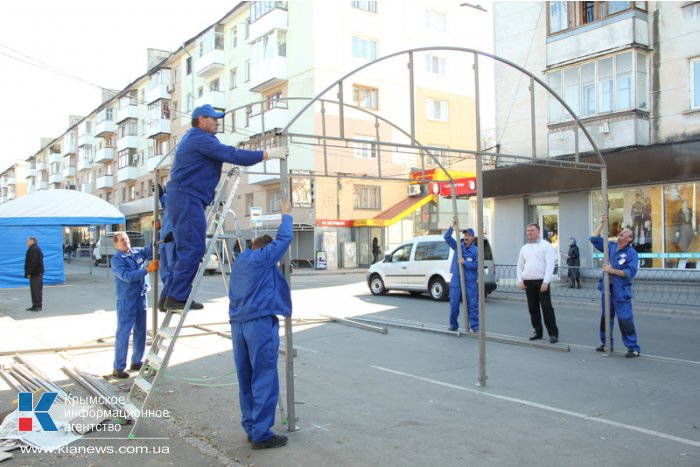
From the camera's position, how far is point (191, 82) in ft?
152

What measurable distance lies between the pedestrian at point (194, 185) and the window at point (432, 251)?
12.6m

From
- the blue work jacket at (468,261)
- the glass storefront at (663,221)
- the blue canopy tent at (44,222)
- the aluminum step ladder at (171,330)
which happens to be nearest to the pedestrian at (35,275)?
the blue canopy tent at (44,222)

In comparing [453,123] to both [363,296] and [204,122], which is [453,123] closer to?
[363,296]

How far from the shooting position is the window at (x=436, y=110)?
3866cm

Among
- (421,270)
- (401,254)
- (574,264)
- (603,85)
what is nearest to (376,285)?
(401,254)

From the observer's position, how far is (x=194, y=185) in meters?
5.38

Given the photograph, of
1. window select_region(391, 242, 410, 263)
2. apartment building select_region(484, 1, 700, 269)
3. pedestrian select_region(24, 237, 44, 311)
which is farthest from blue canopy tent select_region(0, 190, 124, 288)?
apartment building select_region(484, 1, 700, 269)

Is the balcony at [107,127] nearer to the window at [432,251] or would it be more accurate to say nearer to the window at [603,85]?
the window at [432,251]

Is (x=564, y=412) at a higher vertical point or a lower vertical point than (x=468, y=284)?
lower

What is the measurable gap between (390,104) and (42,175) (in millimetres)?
76255

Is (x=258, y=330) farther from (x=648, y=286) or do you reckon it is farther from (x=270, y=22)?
(x=270, y=22)

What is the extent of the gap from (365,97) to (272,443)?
32.4 meters
